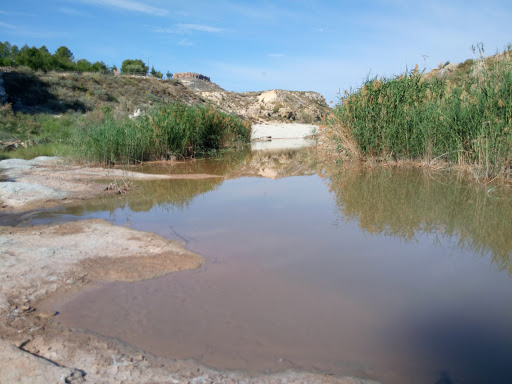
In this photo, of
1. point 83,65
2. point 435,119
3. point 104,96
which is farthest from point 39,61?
point 435,119

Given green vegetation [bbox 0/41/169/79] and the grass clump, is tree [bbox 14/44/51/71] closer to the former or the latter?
green vegetation [bbox 0/41/169/79]

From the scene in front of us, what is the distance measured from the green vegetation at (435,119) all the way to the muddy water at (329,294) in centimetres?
213

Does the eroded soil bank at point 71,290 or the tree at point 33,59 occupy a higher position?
the tree at point 33,59

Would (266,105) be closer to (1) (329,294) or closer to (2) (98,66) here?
(2) (98,66)

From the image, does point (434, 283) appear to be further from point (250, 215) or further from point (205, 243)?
point (250, 215)

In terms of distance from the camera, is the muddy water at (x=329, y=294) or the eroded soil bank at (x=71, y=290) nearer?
the eroded soil bank at (x=71, y=290)

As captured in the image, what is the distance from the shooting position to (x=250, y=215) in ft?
19.2

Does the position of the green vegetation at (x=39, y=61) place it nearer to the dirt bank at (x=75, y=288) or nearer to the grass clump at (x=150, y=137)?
the grass clump at (x=150, y=137)

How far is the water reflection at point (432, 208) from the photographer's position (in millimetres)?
4770

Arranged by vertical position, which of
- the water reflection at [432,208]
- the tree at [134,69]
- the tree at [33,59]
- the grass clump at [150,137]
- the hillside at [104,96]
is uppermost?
the tree at [134,69]

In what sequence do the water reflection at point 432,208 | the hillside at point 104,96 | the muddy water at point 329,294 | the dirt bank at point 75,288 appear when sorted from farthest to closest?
the hillside at point 104,96
the water reflection at point 432,208
the muddy water at point 329,294
the dirt bank at point 75,288

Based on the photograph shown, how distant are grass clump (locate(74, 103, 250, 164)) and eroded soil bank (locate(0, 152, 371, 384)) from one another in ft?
16.5

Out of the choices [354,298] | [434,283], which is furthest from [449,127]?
[354,298]

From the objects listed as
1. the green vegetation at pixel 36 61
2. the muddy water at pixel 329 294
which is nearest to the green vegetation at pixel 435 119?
the muddy water at pixel 329 294
